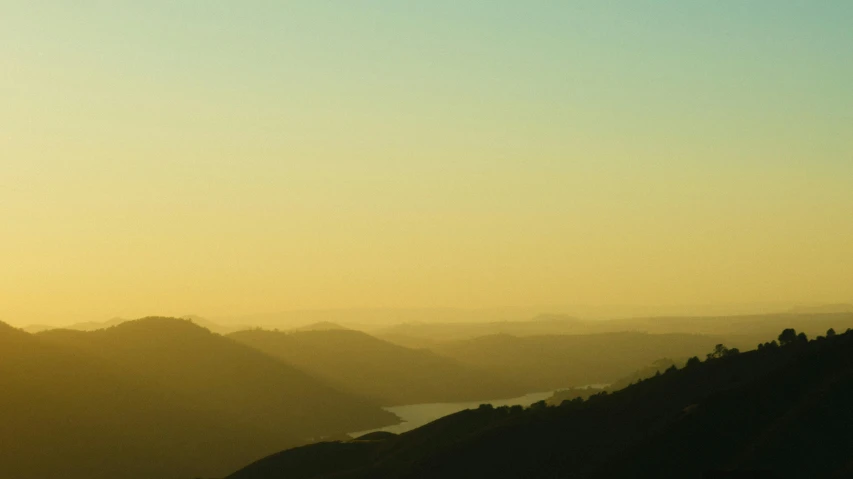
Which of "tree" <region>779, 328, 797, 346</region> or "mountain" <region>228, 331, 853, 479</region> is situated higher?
"tree" <region>779, 328, 797, 346</region>

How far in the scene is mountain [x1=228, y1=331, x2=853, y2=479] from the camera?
251ft

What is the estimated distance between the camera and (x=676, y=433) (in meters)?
86.6

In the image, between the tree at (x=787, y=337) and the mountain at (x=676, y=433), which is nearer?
the mountain at (x=676, y=433)

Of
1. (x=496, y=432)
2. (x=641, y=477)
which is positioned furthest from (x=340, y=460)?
(x=641, y=477)

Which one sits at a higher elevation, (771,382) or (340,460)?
(771,382)

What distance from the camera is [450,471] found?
350 feet

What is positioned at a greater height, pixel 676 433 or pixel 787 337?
pixel 787 337

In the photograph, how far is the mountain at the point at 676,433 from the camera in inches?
3007

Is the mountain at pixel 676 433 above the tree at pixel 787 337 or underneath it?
underneath

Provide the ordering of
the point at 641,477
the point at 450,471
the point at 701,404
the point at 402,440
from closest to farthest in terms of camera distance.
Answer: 1. the point at 641,477
2. the point at 701,404
3. the point at 450,471
4. the point at 402,440

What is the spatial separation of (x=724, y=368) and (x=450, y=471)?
3208 cm

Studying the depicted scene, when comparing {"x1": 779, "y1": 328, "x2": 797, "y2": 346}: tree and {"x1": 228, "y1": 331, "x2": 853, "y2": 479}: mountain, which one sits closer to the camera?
{"x1": 228, "y1": 331, "x2": 853, "y2": 479}: mountain

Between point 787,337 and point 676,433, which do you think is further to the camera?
point 787,337

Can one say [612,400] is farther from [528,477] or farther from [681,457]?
[681,457]
